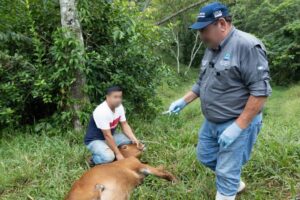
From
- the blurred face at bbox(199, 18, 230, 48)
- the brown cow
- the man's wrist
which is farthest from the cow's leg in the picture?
the blurred face at bbox(199, 18, 230, 48)

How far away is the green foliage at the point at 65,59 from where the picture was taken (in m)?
6.59

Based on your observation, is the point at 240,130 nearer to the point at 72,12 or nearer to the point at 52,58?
the point at 72,12

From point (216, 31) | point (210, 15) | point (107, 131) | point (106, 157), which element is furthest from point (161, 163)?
point (210, 15)

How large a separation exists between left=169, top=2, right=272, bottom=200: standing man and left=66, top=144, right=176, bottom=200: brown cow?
34.3 inches

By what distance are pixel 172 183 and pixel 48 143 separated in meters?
2.34

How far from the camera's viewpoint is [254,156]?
15.7 ft

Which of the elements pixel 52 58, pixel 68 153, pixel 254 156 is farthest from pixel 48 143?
pixel 254 156

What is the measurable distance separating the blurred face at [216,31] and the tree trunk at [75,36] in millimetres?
3375

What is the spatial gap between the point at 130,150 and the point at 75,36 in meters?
2.34

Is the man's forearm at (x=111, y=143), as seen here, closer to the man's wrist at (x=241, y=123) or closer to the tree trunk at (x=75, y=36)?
the tree trunk at (x=75, y=36)

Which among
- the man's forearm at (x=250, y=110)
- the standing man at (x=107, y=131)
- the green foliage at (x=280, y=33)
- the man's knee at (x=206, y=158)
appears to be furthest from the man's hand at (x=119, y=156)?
the green foliage at (x=280, y=33)

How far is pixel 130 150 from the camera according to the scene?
16.3 ft

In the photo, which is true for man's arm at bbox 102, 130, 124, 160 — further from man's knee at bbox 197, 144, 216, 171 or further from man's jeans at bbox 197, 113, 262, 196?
man's jeans at bbox 197, 113, 262, 196

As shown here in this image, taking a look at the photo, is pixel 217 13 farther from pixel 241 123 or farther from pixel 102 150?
pixel 102 150
